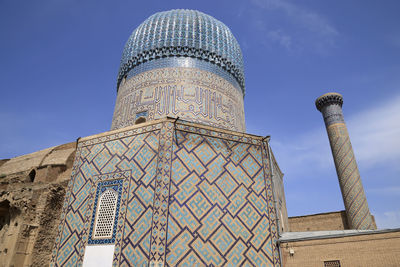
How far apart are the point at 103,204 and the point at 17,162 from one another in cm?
466

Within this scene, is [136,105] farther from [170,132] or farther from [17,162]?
[17,162]

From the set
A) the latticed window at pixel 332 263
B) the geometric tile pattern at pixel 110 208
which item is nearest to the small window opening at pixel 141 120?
the geometric tile pattern at pixel 110 208

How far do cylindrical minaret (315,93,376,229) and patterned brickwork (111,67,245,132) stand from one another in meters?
4.23

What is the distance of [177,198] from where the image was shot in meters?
5.66

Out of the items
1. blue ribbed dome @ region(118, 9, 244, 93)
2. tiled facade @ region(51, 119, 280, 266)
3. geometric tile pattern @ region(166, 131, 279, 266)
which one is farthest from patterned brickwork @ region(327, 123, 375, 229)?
geometric tile pattern @ region(166, 131, 279, 266)

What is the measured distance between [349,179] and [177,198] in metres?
7.49

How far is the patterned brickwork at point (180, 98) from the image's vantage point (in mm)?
8266

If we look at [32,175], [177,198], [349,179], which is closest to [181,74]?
[177,198]

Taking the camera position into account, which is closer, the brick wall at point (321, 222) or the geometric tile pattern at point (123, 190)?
the geometric tile pattern at point (123, 190)

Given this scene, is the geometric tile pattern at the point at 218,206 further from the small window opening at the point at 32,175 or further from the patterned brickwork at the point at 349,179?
the patterned brickwork at the point at 349,179

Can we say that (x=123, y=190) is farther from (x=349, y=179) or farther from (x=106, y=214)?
(x=349, y=179)

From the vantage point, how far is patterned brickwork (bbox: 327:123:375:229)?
9.99 m

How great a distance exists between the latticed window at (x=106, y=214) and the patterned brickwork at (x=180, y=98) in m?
2.72

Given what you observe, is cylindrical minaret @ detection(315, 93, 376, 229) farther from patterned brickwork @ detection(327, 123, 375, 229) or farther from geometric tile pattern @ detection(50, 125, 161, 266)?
geometric tile pattern @ detection(50, 125, 161, 266)
